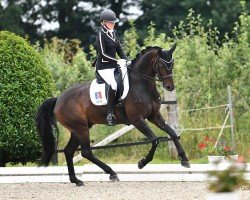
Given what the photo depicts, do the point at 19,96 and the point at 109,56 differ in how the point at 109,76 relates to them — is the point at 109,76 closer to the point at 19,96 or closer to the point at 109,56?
the point at 109,56

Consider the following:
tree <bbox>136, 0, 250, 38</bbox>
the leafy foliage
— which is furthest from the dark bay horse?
tree <bbox>136, 0, 250, 38</bbox>

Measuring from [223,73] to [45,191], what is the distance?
710cm

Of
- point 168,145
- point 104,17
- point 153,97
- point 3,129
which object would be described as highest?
point 104,17

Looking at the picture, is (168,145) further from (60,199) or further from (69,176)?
(60,199)

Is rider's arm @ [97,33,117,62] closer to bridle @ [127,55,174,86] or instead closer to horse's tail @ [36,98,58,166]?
bridle @ [127,55,174,86]

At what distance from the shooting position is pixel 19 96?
40.0ft

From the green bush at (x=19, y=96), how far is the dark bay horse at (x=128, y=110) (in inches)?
53.8

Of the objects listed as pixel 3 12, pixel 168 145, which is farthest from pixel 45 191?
pixel 3 12

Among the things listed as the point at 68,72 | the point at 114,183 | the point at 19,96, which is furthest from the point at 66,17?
the point at 114,183

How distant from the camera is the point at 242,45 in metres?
16.0

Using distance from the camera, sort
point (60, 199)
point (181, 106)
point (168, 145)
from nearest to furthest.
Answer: point (60, 199) → point (168, 145) → point (181, 106)

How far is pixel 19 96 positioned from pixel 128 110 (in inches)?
106

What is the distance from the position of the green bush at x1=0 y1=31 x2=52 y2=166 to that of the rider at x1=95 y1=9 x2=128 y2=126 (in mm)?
2290

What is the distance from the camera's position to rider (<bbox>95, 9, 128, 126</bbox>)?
10.2m
